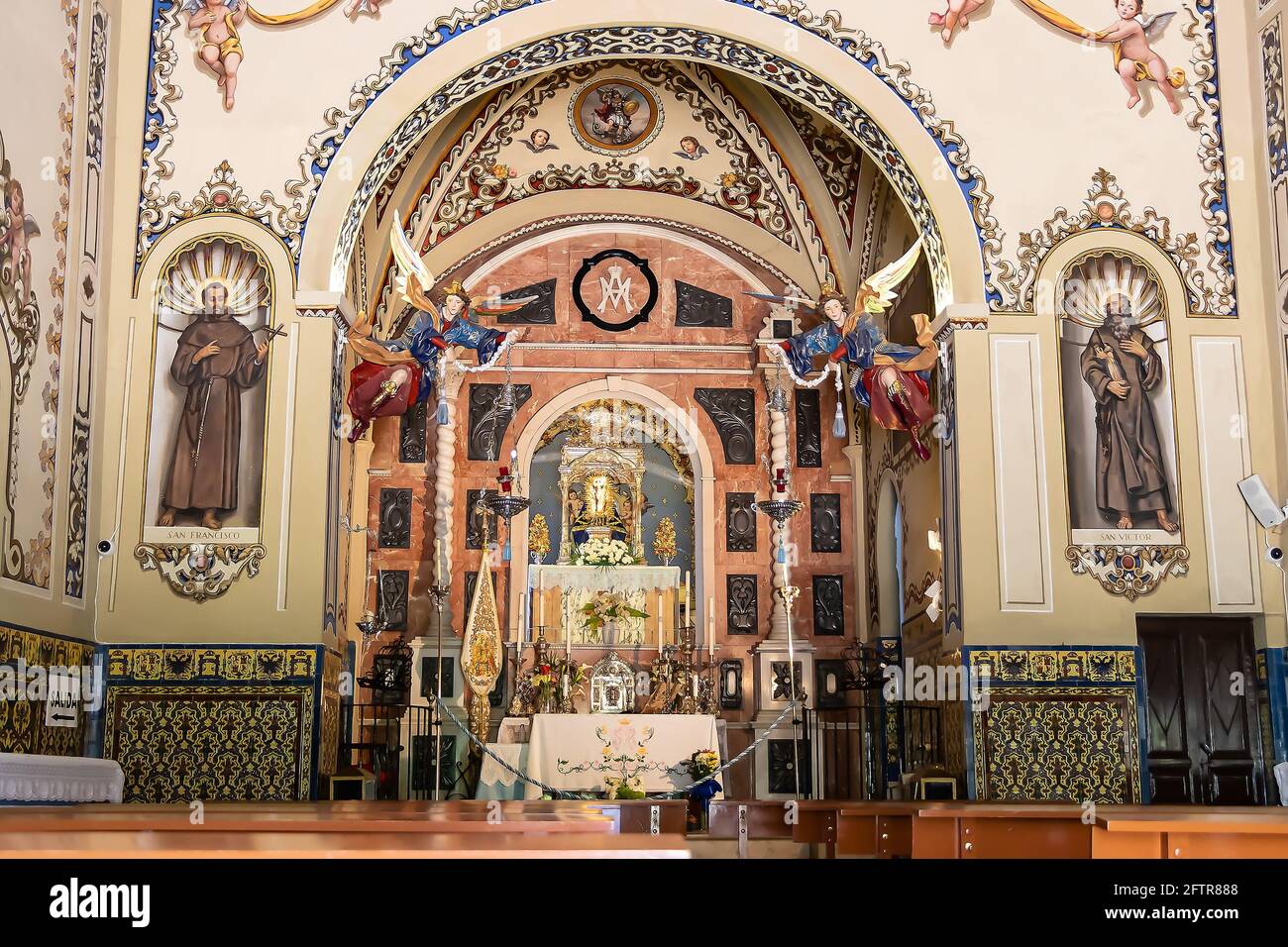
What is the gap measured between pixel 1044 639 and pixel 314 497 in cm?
573

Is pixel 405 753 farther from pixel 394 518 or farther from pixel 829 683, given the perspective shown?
pixel 829 683

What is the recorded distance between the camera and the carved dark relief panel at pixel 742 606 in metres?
14.7

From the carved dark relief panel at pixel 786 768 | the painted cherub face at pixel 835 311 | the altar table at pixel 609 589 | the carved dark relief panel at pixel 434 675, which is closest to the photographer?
the painted cherub face at pixel 835 311

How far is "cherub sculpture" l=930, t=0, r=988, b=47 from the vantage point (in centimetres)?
1121

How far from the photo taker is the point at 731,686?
1441 centimetres

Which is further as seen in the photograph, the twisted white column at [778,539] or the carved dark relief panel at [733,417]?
the carved dark relief panel at [733,417]

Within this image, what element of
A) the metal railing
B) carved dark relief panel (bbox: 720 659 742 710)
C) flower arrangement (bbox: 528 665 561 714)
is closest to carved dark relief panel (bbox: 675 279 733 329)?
carved dark relief panel (bbox: 720 659 742 710)

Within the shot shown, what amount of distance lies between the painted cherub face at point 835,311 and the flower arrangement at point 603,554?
3740 mm

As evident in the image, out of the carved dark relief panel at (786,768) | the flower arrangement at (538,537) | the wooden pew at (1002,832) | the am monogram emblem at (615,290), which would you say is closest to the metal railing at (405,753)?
the flower arrangement at (538,537)

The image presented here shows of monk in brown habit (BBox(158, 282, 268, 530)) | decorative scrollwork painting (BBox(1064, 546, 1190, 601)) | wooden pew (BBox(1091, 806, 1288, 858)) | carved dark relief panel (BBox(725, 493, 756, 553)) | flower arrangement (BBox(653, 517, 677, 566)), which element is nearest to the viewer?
wooden pew (BBox(1091, 806, 1288, 858))

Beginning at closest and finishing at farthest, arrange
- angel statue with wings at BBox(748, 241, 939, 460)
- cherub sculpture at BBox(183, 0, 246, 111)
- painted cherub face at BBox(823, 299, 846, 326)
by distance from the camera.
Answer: cherub sculpture at BBox(183, 0, 246, 111) → angel statue with wings at BBox(748, 241, 939, 460) → painted cherub face at BBox(823, 299, 846, 326)

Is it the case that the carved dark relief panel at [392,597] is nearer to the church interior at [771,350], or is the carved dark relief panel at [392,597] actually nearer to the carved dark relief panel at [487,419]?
the church interior at [771,350]

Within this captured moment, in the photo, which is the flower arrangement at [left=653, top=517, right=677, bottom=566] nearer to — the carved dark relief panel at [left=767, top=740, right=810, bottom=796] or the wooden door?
the carved dark relief panel at [left=767, top=740, right=810, bottom=796]

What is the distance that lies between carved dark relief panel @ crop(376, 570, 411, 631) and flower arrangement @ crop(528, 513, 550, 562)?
4.60 ft
